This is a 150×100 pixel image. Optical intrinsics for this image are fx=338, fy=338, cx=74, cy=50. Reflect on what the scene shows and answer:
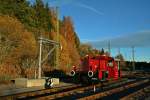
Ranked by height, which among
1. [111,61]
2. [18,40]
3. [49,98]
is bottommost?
[49,98]

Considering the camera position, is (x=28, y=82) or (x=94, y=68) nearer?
(x=28, y=82)

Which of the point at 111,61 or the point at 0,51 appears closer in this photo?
the point at 111,61

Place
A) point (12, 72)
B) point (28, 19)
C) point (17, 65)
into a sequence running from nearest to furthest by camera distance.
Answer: point (12, 72)
point (17, 65)
point (28, 19)

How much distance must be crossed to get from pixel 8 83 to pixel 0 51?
9.00 meters

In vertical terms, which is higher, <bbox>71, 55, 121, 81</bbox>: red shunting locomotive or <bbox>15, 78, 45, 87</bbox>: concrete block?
<bbox>71, 55, 121, 81</bbox>: red shunting locomotive

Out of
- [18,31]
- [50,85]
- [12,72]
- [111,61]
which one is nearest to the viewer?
[50,85]

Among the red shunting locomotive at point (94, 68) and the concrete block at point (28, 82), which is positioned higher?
the red shunting locomotive at point (94, 68)

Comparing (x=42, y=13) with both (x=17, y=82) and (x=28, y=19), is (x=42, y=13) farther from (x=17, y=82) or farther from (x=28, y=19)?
(x=17, y=82)

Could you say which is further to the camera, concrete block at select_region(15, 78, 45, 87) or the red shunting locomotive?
the red shunting locomotive

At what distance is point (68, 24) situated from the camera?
10594 cm

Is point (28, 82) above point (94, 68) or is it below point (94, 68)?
below

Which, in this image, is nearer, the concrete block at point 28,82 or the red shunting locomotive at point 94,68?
the concrete block at point 28,82

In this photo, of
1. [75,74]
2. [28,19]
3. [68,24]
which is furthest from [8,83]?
[68,24]

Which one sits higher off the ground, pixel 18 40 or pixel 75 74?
pixel 18 40
